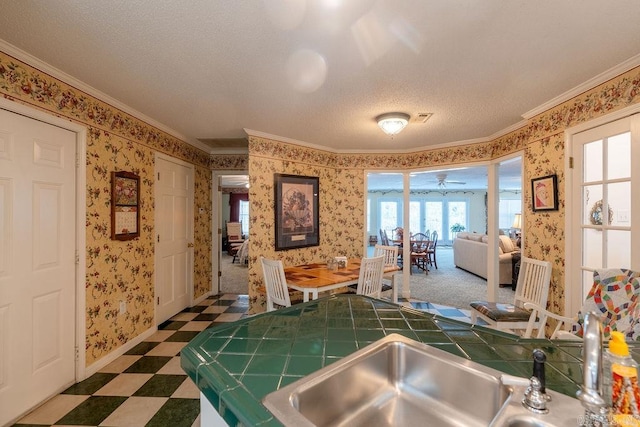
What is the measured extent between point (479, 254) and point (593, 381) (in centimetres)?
566

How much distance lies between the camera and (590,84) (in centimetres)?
212

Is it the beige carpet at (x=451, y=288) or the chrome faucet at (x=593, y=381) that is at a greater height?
the chrome faucet at (x=593, y=381)

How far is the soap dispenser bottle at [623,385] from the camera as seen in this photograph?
57 cm

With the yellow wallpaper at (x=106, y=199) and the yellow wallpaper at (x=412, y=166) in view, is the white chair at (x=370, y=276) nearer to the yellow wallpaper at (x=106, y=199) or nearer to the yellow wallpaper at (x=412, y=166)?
the yellow wallpaper at (x=412, y=166)

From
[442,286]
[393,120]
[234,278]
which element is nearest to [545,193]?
[393,120]

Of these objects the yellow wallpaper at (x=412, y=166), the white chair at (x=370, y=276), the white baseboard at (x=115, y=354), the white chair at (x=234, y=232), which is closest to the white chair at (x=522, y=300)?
Result: the yellow wallpaper at (x=412, y=166)

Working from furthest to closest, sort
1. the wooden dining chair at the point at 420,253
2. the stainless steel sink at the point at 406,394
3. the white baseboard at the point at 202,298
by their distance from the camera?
the wooden dining chair at the point at 420,253
the white baseboard at the point at 202,298
the stainless steel sink at the point at 406,394

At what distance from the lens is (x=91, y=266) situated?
233cm

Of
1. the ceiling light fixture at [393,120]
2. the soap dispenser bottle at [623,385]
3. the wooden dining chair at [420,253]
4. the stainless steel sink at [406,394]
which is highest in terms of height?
A: the ceiling light fixture at [393,120]

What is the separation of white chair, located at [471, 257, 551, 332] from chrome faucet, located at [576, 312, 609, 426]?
6.91 feet

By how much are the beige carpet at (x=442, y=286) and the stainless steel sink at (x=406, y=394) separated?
3595 millimetres

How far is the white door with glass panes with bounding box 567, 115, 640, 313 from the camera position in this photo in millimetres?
1920

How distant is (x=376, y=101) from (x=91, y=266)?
271 cm

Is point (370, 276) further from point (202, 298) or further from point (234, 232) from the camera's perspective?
point (234, 232)
